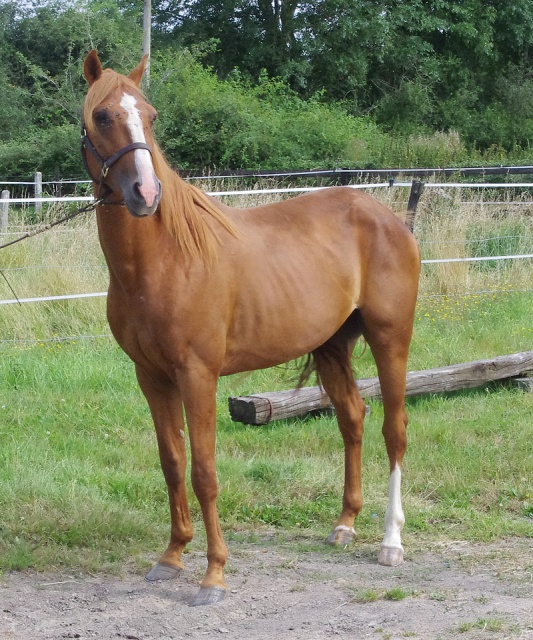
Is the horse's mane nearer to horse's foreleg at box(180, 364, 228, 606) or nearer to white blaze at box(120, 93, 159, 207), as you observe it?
white blaze at box(120, 93, 159, 207)

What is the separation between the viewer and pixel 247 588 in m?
3.78

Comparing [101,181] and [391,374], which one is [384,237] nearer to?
[391,374]

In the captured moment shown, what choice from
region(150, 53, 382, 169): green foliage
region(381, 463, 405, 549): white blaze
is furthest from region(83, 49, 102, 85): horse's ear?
region(150, 53, 382, 169): green foliage

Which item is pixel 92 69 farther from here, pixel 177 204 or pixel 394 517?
pixel 394 517

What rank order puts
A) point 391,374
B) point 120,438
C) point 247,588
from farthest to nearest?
point 120,438 < point 391,374 < point 247,588

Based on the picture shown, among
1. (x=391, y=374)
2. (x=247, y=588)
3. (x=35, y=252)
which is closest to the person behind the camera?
(x=247, y=588)

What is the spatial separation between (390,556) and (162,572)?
109 cm

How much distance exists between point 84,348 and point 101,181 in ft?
13.0

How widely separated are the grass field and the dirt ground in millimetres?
216

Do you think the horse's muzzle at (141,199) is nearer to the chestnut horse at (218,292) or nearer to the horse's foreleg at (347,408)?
the chestnut horse at (218,292)

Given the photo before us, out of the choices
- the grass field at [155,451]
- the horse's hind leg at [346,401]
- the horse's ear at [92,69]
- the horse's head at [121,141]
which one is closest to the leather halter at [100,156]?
the horse's head at [121,141]

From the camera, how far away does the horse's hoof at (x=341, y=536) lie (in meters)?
4.34

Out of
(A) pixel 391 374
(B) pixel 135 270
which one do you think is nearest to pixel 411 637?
(A) pixel 391 374

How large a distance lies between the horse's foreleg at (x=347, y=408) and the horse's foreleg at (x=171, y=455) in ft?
3.10
